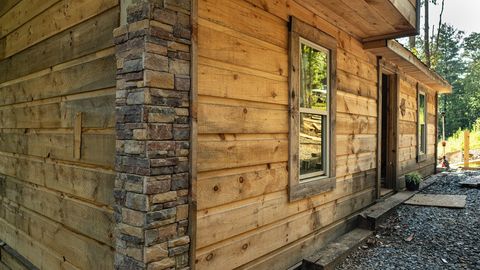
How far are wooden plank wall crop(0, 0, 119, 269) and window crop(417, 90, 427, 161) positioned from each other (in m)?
7.84

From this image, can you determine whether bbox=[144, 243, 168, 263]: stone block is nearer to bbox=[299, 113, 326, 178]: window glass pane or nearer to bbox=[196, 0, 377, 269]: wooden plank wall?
bbox=[196, 0, 377, 269]: wooden plank wall

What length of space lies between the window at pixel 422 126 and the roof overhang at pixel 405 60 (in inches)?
17.4

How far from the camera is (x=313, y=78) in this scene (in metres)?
3.81

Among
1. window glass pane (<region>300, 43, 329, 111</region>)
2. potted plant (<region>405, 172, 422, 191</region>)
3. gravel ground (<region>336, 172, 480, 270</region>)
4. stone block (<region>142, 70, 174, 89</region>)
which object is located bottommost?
gravel ground (<region>336, 172, 480, 270</region>)

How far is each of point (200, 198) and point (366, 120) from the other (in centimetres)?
359

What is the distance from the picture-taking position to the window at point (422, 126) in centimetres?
834

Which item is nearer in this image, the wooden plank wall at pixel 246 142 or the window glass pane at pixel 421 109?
the wooden plank wall at pixel 246 142

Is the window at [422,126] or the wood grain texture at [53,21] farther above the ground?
the wood grain texture at [53,21]

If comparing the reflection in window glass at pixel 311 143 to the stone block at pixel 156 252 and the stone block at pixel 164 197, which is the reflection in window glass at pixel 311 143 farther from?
the stone block at pixel 156 252

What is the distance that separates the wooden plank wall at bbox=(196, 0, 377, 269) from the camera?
2443 millimetres

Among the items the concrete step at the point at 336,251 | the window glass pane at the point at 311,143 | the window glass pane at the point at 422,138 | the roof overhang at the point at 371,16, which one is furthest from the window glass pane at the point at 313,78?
the window glass pane at the point at 422,138

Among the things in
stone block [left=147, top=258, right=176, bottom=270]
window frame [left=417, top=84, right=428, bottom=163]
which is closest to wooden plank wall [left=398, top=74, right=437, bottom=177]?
window frame [left=417, top=84, right=428, bottom=163]

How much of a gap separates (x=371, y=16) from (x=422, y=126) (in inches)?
237

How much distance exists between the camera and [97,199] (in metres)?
2.46
